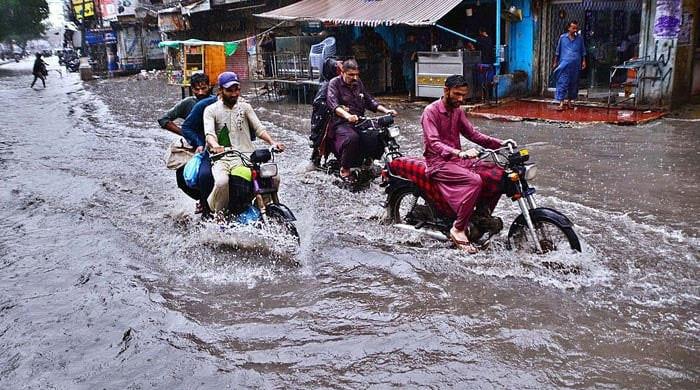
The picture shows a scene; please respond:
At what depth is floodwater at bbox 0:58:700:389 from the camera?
160 inches

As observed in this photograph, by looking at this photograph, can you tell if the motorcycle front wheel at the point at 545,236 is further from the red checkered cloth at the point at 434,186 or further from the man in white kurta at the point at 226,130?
the man in white kurta at the point at 226,130

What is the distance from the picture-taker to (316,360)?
13.9 ft

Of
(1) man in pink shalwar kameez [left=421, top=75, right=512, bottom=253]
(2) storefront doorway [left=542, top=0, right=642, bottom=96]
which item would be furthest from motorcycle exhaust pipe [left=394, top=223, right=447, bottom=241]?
(2) storefront doorway [left=542, top=0, right=642, bottom=96]

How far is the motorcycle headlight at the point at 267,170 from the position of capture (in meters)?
5.90

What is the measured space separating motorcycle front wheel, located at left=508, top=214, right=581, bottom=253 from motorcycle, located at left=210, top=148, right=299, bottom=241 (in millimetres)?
2018

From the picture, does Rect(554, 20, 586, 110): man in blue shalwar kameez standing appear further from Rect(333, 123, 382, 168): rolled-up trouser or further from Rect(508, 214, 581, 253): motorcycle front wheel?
Rect(508, 214, 581, 253): motorcycle front wheel

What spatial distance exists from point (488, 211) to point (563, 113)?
26.0 ft

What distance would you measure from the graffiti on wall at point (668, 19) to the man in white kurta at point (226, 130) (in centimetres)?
911

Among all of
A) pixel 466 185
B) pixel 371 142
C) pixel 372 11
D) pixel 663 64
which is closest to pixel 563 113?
pixel 663 64

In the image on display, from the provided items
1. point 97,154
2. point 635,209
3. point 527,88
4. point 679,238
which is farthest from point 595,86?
point 97,154

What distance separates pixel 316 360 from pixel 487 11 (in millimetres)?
13534

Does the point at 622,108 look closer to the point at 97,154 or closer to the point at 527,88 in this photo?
the point at 527,88

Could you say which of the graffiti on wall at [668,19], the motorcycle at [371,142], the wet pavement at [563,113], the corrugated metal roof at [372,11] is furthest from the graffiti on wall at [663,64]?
the motorcycle at [371,142]

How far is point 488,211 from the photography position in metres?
5.82
